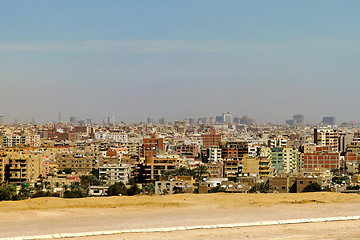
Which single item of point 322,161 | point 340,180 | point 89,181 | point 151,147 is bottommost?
point 89,181

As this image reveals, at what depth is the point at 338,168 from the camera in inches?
2660

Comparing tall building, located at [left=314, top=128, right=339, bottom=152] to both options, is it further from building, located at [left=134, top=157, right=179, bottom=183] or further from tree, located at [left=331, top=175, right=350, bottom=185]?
tree, located at [left=331, top=175, right=350, bottom=185]

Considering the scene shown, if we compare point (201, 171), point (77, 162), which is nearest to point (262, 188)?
point (201, 171)

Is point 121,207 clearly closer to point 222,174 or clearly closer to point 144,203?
point 144,203

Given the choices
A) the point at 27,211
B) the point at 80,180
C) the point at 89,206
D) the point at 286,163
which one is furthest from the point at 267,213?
the point at 286,163

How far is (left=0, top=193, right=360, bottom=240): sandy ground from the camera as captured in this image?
28.1 feet

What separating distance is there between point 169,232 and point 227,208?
2222 mm

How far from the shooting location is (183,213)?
10.1 metres

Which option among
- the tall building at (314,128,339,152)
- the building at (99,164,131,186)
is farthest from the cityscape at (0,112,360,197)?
the tall building at (314,128,339,152)

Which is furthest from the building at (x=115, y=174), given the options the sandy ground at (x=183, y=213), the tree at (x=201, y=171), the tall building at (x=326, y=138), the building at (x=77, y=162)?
the tall building at (x=326, y=138)

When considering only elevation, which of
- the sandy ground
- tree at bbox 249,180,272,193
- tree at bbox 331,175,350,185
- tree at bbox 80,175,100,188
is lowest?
tree at bbox 80,175,100,188

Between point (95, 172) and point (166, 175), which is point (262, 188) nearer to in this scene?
point (166, 175)

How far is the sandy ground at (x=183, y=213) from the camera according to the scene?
28.1ft

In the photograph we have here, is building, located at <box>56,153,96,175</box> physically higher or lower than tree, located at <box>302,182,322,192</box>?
lower
